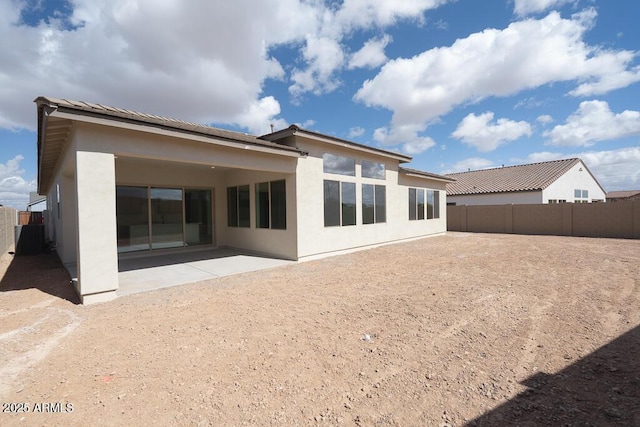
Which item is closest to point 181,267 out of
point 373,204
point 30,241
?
point 373,204

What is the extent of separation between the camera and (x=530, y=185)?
20.9m

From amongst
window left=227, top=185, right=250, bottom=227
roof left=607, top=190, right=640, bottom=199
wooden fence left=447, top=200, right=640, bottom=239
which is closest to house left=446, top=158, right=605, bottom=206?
wooden fence left=447, top=200, right=640, bottom=239

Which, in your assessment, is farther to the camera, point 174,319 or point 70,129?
point 70,129

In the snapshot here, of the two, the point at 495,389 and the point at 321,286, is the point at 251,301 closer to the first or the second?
the point at 321,286

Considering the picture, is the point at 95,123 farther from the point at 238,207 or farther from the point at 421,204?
the point at 421,204

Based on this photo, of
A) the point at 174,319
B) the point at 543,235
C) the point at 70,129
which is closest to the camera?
the point at 174,319

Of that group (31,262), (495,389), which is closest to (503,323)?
(495,389)

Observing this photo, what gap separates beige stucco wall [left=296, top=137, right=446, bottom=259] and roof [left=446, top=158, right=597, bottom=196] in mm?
10852

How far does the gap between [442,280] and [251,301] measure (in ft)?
14.0

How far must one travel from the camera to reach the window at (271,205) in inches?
379

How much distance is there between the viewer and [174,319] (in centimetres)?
470

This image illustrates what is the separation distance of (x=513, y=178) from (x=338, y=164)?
64.0 feet

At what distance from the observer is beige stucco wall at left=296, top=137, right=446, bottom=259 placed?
373 inches

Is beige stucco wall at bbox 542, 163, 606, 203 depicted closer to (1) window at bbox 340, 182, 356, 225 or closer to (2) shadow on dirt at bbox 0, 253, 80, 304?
(1) window at bbox 340, 182, 356, 225
